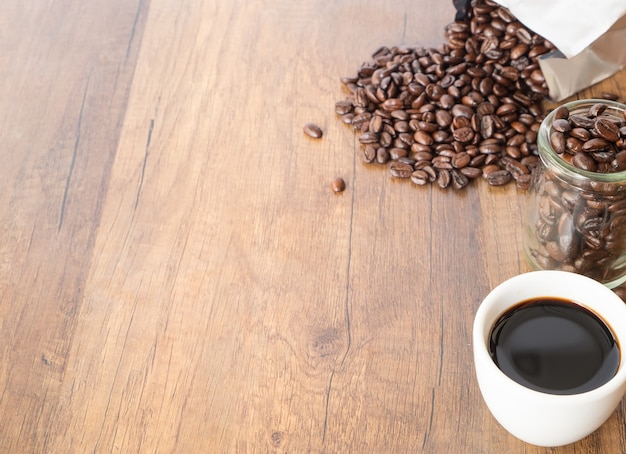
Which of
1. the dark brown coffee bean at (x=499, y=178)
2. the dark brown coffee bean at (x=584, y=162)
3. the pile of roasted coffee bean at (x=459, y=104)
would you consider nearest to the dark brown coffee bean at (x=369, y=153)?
the pile of roasted coffee bean at (x=459, y=104)

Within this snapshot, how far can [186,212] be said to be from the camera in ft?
4.97

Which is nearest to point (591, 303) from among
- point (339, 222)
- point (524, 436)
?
point (524, 436)

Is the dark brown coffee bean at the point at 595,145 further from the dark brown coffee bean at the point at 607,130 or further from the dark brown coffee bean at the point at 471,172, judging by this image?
the dark brown coffee bean at the point at 471,172

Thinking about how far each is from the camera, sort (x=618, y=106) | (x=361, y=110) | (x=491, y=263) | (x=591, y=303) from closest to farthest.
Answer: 1. (x=591, y=303)
2. (x=618, y=106)
3. (x=491, y=263)
4. (x=361, y=110)

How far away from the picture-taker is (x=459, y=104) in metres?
1.58

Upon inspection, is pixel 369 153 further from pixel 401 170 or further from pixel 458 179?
pixel 458 179

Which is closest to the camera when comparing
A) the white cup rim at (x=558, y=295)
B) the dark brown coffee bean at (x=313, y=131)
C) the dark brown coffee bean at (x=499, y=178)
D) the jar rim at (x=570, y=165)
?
the white cup rim at (x=558, y=295)

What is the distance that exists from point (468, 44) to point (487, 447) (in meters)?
0.85

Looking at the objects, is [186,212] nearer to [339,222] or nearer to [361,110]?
[339,222]

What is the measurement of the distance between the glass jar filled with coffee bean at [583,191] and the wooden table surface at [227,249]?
0.38 ft

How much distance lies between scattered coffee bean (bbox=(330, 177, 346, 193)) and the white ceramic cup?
0.47 metres

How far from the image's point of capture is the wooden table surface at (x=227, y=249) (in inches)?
48.8

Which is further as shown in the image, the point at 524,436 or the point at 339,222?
the point at 339,222

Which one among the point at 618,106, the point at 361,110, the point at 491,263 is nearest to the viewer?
the point at 618,106
